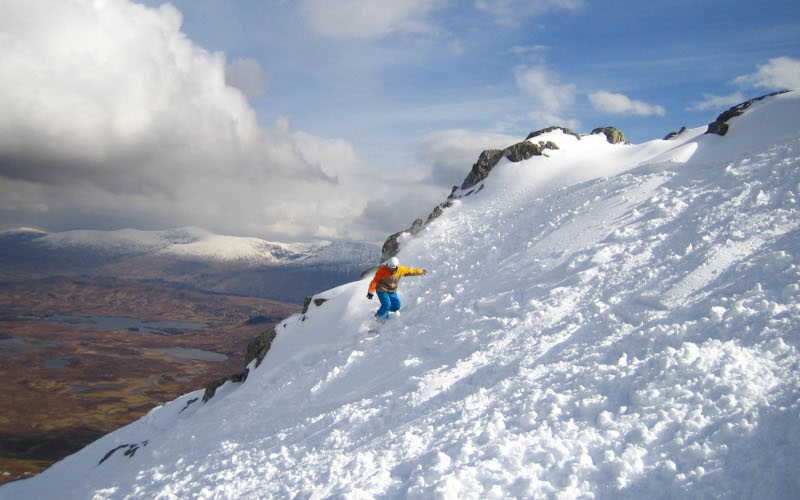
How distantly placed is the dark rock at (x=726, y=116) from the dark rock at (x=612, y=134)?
30.6 ft

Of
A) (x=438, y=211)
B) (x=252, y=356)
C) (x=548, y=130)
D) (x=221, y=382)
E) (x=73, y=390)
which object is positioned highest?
(x=548, y=130)

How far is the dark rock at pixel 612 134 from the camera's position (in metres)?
31.7

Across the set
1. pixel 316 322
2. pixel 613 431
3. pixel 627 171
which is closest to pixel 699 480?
pixel 613 431

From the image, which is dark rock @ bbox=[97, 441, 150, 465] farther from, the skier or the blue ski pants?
the skier

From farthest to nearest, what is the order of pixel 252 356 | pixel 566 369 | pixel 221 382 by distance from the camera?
1. pixel 252 356
2. pixel 221 382
3. pixel 566 369

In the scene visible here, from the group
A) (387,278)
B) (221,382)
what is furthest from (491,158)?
(221,382)

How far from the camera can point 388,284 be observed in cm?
1694

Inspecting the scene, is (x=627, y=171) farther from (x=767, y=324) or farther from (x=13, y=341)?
(x=13, y=341)

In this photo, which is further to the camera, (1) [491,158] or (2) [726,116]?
(1) [491,158]

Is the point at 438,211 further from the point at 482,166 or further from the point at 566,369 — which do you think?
the point at 566,369

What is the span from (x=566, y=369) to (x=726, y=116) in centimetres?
2073

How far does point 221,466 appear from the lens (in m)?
11.2

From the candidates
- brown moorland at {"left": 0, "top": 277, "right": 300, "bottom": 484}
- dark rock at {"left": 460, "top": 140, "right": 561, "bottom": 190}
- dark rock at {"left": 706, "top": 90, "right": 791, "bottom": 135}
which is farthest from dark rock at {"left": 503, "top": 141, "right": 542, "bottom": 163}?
brown moorland at {"left": 0, "top": 277, "right": 300, "bottom": 484}

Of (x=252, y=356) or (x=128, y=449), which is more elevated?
(x=252, y=356)
